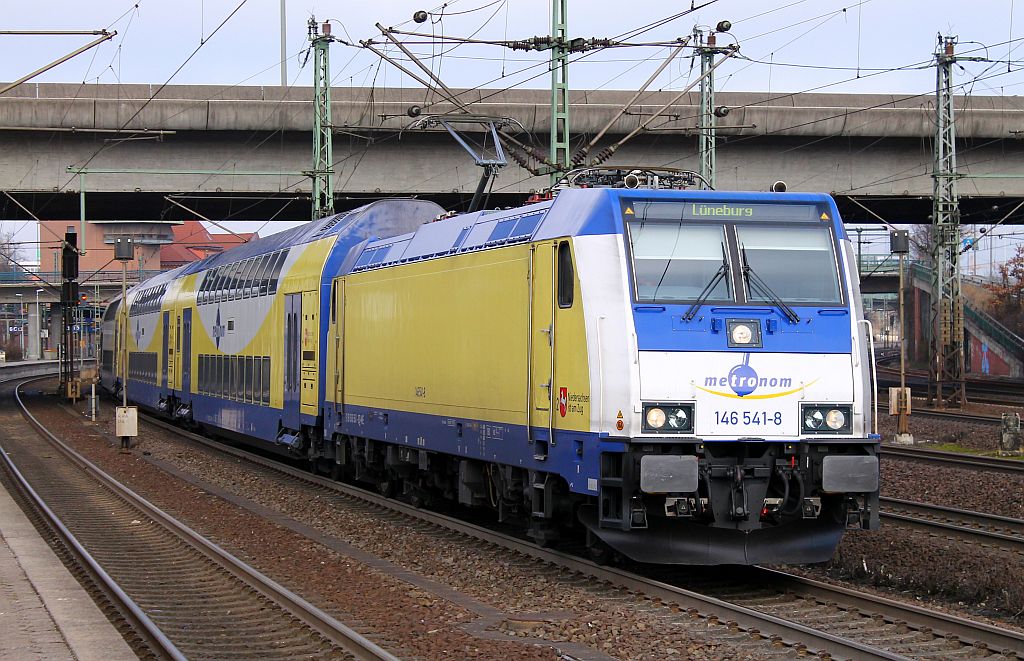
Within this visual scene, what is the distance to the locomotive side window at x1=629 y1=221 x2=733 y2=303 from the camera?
35.9 feet

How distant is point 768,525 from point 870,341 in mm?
1855

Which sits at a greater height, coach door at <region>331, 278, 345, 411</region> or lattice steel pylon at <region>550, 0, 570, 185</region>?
lattice steel pylon at <region>550, 0, 570, 185</region>

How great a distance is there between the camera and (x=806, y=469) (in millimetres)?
10781

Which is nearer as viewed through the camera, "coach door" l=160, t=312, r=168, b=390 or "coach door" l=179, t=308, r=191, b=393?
"coach door" l=179, t=308, r=191, b=393

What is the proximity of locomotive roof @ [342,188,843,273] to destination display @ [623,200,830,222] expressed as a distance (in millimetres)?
50

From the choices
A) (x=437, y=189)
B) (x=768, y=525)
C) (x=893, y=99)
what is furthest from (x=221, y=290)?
(x=893, y=99)

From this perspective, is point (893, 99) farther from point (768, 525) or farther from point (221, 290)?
point (768, 525)

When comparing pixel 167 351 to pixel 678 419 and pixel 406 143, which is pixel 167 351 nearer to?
pixel 406 143

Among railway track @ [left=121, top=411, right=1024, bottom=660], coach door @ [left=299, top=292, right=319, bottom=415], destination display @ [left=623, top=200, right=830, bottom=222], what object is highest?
destination display @ [left=623, top=200, right=830, bottom=222]

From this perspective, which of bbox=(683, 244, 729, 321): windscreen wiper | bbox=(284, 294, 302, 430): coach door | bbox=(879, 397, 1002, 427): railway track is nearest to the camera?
bbox=(683, 244, 729, 321): windscreen wiper

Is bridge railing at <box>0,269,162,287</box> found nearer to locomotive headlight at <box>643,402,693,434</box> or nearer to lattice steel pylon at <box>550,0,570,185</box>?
lattice steel pylon at <box>550,0,570,185</box>

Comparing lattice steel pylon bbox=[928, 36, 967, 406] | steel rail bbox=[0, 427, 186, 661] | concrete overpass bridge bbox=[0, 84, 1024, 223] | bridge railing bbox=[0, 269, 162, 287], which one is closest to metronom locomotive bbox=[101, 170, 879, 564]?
steel rail bbox=[0, 427, 186, 661]

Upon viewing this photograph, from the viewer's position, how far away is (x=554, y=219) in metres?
11.7

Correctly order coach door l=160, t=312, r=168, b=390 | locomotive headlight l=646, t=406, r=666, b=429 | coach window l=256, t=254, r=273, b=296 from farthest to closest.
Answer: coach door l=160, t=312, r=168, b=390
coach window l=256, t=254, r=273, b=296
locomotive headlight l=646, t=406, r=666, b=429
